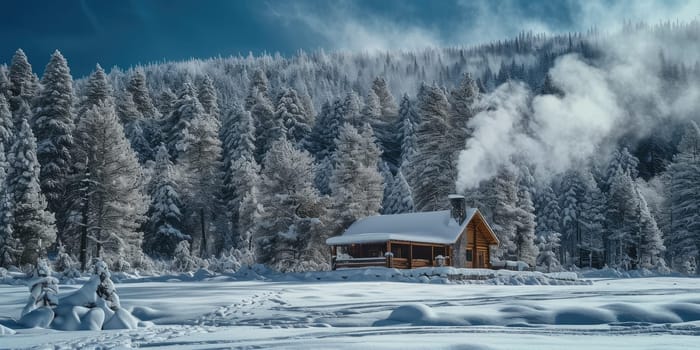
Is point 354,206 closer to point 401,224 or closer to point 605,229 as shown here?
point 401,224

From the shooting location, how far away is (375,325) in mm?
11602

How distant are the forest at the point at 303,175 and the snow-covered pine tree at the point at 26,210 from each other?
0.29 feet

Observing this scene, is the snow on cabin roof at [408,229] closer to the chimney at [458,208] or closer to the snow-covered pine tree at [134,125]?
the chimney at [458,208]

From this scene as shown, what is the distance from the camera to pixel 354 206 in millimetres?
41844

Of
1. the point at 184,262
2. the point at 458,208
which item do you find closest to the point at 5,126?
the point at 184,262

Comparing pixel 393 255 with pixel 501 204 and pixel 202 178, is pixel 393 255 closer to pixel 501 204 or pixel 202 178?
pixel 501 204

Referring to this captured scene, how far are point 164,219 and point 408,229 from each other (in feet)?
79.8

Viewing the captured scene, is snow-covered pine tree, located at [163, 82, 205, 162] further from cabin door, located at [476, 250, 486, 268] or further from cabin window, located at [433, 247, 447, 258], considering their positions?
cabin door, located at [476, 250, 486, 268]

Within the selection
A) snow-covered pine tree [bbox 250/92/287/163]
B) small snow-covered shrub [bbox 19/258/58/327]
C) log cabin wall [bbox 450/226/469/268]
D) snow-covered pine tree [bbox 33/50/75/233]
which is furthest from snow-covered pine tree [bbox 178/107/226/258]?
small snow-covered shrub [bbox 19/258/58/327]

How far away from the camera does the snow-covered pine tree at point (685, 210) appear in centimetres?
5325

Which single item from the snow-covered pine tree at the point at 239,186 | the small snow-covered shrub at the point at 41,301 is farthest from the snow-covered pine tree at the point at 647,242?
the small snow-covered shrub at the point at 41,301

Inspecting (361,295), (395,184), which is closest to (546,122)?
(395,184)

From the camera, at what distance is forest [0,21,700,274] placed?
126 ft

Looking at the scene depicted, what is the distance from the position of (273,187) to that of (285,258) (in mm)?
4656
